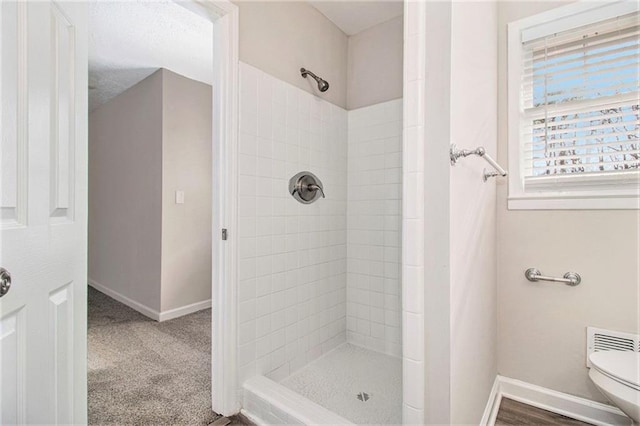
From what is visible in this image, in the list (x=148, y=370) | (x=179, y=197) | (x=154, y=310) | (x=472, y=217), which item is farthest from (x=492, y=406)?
(x=179, y=197)

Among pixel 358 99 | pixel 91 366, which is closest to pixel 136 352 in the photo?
pixel 91 366

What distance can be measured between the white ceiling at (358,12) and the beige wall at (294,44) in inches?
2.0

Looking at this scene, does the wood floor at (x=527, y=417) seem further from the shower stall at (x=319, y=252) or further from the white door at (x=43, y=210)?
the white door at (x=43, y=210)

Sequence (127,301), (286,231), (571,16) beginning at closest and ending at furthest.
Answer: (571,16) < (286,231) < (127,301)

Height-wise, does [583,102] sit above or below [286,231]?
above

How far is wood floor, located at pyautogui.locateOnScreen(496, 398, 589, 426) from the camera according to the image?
1586 mm

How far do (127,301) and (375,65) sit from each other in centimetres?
338

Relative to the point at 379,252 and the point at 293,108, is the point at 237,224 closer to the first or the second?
the point at 293,108

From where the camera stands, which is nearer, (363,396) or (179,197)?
(363,396)

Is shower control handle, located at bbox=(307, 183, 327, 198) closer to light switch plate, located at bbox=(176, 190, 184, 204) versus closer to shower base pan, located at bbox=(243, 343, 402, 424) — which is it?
shower base pan, located at bbox=(243, 343, 402, 424)

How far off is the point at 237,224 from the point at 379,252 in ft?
3.62

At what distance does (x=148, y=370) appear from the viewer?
202 cm

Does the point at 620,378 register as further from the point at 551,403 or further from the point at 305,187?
the point at 305,187

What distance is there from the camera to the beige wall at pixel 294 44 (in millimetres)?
1707
